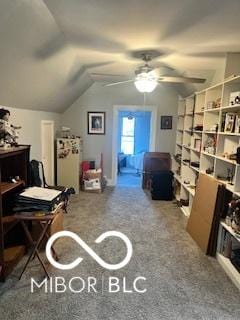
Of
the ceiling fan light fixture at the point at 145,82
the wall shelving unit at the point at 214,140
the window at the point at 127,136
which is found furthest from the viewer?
the window at the point at 127,136

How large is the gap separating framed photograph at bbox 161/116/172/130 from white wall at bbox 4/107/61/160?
265 centimetres

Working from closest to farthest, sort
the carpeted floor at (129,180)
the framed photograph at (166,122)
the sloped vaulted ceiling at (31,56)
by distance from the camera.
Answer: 1. the sloped vaulted ceiling at (31,56)
2. the framed photograph at (166,122)
3. the carpeted floor at (129,180)

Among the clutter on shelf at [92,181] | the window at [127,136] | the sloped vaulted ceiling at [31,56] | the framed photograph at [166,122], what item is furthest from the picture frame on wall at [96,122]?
the window at [127,136]

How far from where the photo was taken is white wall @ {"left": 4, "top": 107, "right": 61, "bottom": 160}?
3512 millimetres

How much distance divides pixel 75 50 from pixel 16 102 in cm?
105

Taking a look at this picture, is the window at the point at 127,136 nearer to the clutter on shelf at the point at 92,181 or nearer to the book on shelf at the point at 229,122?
the clutter on shelf at the point at 92,181

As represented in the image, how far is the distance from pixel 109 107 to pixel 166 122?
143 cm

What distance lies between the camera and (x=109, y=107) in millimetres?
5844

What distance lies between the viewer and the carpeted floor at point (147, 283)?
2.03 m

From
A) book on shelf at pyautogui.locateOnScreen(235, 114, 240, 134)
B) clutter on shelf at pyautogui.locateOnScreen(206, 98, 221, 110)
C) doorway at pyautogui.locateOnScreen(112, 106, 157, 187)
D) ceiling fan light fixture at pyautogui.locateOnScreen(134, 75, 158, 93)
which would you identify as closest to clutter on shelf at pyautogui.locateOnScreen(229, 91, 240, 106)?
book on shelf at pyautogui.locateOnScreen(235, 114, 240, 134)

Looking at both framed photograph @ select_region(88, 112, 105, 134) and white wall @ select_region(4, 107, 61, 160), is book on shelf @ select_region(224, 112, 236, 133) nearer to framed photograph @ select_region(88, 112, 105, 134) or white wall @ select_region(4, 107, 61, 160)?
white wall @ select_region(4, 107, 61, 160)

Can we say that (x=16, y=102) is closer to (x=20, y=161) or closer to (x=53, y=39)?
(x=20, y=161)

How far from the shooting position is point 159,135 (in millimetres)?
5898

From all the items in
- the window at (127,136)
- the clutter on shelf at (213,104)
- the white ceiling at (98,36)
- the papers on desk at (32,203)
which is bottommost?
the papers on desk at (32,203)
